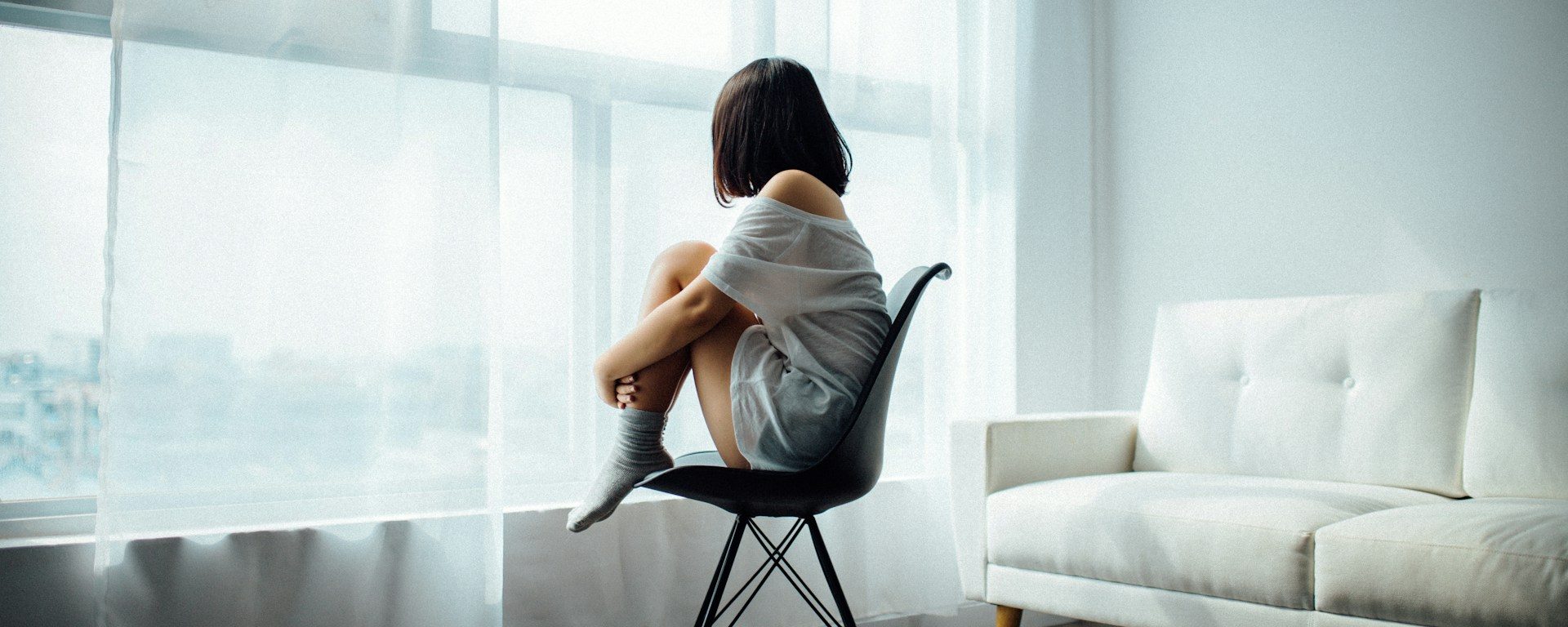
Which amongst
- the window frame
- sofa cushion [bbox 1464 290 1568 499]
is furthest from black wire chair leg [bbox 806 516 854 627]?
sofa cushion [bbox 1464 290 1568 499]

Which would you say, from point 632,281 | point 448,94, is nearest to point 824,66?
point 632,281

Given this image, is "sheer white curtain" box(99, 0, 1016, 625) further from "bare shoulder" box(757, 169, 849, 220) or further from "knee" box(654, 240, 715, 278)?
"bare shoulder" box(757, 169, 849, 220)

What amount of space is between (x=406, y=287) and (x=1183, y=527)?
1463 mm

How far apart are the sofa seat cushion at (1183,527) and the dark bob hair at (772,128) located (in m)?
0.79

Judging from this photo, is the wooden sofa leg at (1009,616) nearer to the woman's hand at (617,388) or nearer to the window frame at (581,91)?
the window frame at (581,91)

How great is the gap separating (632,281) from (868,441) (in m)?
0.96

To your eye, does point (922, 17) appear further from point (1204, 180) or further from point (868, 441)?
point (868, 441)

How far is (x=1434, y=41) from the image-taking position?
235cm

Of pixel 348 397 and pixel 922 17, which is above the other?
pixel 922 17

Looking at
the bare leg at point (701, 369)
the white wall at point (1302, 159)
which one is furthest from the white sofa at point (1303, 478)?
the bare leg at point (701, 369)

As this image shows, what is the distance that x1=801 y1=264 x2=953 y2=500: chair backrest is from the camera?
1.46 meters

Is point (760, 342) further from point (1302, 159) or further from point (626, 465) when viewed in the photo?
point (1302, 159)

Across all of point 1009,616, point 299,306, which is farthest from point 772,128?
point 1009,616

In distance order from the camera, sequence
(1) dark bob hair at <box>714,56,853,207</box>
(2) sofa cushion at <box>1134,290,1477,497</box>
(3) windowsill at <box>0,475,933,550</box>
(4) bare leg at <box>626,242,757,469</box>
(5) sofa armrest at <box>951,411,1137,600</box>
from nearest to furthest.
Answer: (4) bare leg at <box>626,242,757,469</box>
(1) dark bob hair at <box>714,56,853,207</box>
(3) windowsill at <box>0,475,933,550</box>
(2) sofa cushion at <box>1134,290,1477,497</box>
(5) sofa armrest at <box>951,411,1137,600</box>
